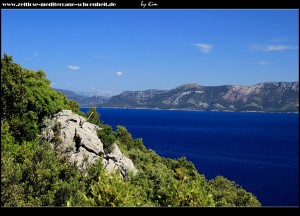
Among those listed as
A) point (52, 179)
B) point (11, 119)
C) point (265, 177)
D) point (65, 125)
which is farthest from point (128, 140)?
point (265, 177)

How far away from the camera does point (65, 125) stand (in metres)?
39.5

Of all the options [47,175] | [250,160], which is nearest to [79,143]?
[47,175]

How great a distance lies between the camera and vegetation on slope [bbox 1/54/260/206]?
69.4ft

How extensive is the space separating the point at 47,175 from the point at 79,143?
39.9ft

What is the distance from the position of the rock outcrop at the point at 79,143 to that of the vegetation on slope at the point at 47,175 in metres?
1.04

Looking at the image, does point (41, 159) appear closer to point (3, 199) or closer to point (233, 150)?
point (3, 199)

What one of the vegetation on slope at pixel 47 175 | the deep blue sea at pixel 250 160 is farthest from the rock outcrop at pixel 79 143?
the deep blue sea at pixel 250 160

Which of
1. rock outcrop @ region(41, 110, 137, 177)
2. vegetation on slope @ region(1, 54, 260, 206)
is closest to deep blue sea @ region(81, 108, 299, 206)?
rock outcrop @ region(41, 110, 137, 177)

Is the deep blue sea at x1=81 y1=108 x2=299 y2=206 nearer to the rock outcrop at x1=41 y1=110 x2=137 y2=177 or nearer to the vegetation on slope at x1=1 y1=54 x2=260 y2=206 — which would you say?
the rock outcrop at x1=41 y1=110 x2=137 y2=177

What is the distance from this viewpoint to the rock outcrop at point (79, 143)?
37281 millimetres

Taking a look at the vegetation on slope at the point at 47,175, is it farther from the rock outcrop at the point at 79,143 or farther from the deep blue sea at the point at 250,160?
the deep blue sea at the point at 250,160

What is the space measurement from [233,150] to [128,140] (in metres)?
111

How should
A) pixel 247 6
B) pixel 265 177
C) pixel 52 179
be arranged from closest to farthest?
pixel 247 6 → pixel 52 179 → pixel 265 177

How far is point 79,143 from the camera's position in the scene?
39281mm
